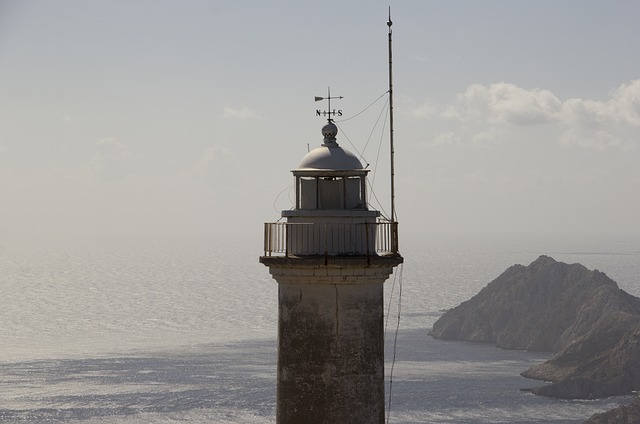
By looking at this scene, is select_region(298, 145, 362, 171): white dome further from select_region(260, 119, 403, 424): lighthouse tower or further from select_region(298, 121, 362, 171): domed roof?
select_region(260, 119, 403, 424): lighthouse tower

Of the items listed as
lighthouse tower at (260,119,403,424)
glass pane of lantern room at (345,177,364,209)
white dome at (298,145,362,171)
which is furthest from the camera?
glass pane of lantern room at (345,177,364,209)

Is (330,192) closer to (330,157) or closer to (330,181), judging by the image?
(330,181)

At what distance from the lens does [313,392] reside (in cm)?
1505

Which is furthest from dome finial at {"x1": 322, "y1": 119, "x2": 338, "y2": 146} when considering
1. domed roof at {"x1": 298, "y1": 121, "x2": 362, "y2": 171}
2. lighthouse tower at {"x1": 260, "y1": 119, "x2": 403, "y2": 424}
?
lighthouse tower at {"x1": 260, "y1": 119, "x2": 403, "y2": 424}

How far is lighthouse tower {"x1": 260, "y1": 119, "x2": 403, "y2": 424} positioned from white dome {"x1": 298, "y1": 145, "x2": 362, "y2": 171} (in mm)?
683

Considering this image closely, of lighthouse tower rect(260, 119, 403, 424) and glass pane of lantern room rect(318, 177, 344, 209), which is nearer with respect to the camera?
lighthouse tower rect(260, 119, 403, 424)

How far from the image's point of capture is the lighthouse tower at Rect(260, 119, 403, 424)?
15.0 metres

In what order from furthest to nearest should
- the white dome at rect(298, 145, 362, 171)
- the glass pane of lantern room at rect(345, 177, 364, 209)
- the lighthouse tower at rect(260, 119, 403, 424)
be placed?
the glass pane of lantern room at rect(345, 177, 364, 209), the white dome at rect(298, 145, 362, 171), the lighthouse tower at rect(260, 119, 403, 424)

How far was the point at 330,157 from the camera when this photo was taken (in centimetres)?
1576

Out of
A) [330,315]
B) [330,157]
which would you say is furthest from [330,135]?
[330,315]

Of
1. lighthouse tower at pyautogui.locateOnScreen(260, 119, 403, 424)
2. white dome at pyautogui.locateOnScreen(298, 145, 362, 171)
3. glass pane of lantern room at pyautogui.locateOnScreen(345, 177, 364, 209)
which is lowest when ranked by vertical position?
lighthouse tower at pyautogui.locateOnScreen(260, 119, 403, 424)

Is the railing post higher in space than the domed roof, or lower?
lower

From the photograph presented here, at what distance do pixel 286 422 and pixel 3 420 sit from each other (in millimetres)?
168251

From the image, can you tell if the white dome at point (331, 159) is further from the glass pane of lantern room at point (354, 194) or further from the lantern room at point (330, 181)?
the glass pane of lantern room at point (354, 194)
